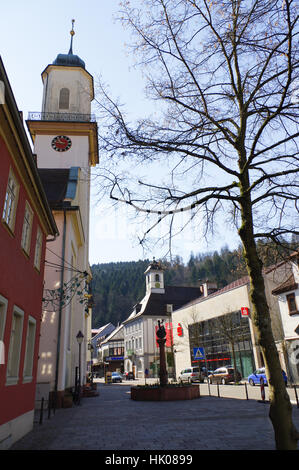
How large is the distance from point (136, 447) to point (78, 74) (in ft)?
104

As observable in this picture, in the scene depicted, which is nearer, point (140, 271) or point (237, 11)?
point (237, 11)

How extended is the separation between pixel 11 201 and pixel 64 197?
43.6ft

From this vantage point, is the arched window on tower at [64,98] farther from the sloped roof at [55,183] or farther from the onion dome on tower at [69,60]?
the sloped roof at [55,183]

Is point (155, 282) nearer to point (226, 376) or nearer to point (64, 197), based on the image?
point (226, 376)

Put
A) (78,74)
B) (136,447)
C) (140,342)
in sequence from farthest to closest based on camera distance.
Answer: (140,342) < (78,74) < (136,447)

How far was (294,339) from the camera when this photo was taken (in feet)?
97.2

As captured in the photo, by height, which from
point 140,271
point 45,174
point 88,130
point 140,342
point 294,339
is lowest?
point 294,339

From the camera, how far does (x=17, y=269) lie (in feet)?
30.6

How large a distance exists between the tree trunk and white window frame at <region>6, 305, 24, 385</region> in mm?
5802

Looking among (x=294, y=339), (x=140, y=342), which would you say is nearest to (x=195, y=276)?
(x=140, y=342)

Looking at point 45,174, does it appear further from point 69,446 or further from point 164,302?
point 164,302

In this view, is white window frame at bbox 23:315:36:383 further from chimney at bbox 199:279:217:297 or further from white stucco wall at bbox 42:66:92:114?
chimney at bbox 199:279:217:297

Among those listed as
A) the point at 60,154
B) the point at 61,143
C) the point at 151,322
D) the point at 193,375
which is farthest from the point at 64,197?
the point at 151,322
